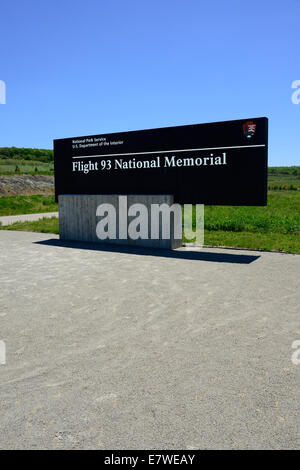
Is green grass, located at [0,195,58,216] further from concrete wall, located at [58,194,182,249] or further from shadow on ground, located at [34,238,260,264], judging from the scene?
shadow on ground, located at [34,238,260,264]

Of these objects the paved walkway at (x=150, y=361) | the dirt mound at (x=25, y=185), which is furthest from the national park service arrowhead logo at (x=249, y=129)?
the dirt mound at (x=25, y=185)

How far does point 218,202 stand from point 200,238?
3.26 meters

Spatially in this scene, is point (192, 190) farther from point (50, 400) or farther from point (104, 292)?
point (50, 400)

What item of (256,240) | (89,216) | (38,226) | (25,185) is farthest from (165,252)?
(25,185)

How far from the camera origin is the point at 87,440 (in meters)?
3.11

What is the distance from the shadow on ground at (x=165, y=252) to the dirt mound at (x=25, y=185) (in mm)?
22019

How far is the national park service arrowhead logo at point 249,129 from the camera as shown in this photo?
Result: 11.2 meters

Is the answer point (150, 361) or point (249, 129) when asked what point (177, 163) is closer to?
point (249, 129)

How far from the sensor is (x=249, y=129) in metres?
11.3

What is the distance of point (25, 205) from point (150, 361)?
27.4 m

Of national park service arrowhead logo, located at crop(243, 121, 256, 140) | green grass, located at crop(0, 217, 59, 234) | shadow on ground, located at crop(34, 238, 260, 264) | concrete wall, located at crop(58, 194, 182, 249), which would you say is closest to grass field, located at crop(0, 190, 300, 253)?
green grass, located at crop(0, 217, 59, 234)

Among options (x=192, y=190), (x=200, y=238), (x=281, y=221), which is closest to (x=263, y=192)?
(x=192, y=190)

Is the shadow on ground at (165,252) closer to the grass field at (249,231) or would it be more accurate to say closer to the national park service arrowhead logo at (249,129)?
the grass field at (249,231)
